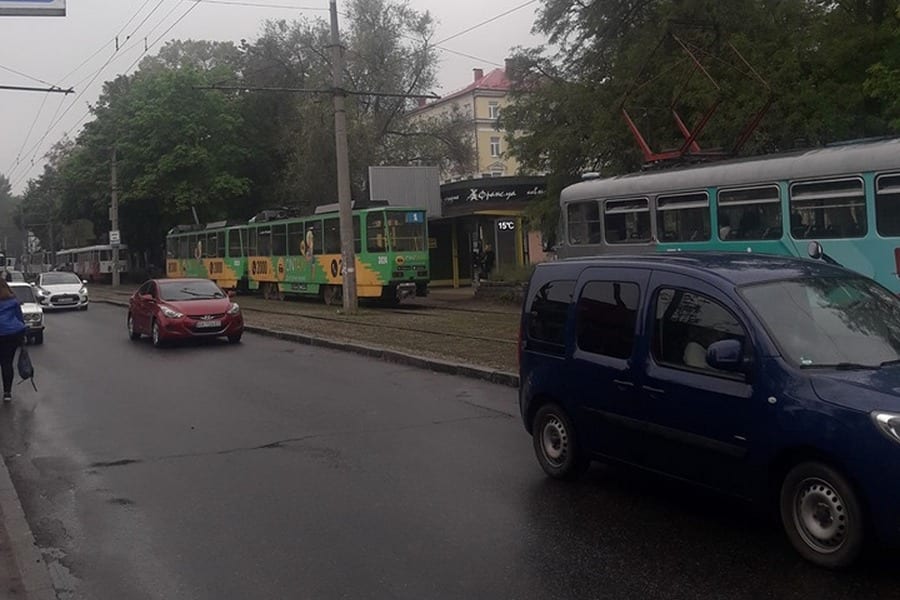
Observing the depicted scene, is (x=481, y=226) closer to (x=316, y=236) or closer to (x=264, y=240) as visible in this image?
(x=316, y=236)

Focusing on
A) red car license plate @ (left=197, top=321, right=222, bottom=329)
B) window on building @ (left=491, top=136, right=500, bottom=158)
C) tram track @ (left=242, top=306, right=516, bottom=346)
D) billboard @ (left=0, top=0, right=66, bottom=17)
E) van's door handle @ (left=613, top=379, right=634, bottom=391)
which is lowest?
tram track @ (left=242, top=306, right=516, bottom=346)

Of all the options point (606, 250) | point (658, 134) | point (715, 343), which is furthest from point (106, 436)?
point (658, 134)

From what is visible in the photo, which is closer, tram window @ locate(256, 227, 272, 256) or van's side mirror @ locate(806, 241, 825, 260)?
van's side mirror @ locate(806, 241, 825, 260)

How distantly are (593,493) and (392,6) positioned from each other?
150 ft

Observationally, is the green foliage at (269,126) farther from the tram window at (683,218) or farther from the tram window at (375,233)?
the tram window at (683,218)

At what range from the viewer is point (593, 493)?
7352mm

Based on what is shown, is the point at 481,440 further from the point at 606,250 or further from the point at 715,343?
the point at 606,250

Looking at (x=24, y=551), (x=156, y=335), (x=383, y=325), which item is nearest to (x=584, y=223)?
(x=383, y=325)

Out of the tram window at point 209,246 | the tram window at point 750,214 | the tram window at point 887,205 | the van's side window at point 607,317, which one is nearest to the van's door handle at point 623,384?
the van's side window at point 607,317

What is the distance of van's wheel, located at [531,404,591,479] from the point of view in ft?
24.6

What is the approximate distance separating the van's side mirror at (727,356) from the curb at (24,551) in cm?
392

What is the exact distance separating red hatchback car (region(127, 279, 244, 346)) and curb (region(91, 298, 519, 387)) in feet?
4.58

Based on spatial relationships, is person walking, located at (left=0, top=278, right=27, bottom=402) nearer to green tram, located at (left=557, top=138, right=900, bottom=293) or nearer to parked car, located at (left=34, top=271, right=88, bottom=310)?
green tram, located at (left=557, top=138, right=900, bottom=293)

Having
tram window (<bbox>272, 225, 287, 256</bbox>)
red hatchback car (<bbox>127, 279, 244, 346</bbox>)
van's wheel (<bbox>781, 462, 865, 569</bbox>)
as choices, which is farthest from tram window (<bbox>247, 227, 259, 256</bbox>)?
van's wheel (<bbox>781, 462, 865, 569</bbox>)
